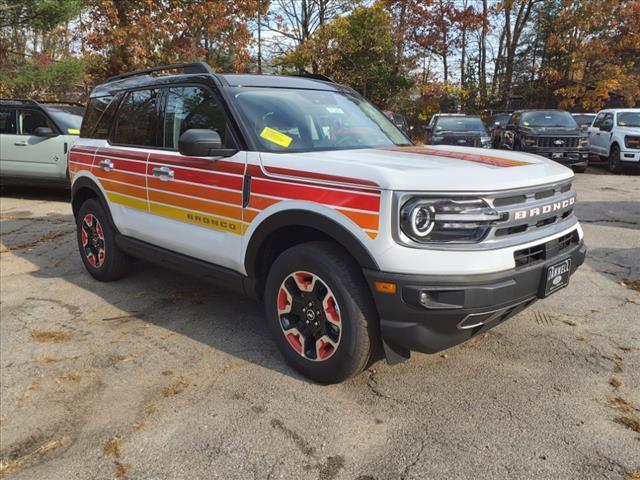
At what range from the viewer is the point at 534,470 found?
7.66 feet

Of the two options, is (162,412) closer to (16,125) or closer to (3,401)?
(3,401)

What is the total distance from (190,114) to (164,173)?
482 millimetres

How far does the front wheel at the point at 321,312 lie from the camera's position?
2795 mm

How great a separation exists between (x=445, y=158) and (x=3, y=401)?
9.93 feet

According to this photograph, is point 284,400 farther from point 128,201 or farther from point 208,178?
point 128,201

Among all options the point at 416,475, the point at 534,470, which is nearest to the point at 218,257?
the point at 416,475

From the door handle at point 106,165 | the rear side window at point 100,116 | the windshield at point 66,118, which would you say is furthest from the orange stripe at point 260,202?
the windshield at point 66,118

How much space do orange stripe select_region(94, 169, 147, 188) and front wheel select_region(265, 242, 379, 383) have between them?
1.65 metres

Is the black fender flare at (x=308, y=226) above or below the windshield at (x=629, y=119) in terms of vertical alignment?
below

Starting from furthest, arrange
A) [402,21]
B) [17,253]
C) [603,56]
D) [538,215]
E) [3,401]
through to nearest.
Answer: [402,21]
[603,56]
[17,253]
[3,401]
[538,215]

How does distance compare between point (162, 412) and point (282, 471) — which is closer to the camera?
point (282, 471)

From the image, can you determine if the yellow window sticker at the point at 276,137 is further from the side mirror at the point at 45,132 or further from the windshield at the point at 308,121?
the side mirror at the point at 45,132

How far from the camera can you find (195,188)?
3641 mm

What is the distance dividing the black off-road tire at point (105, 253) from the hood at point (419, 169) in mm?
2332
